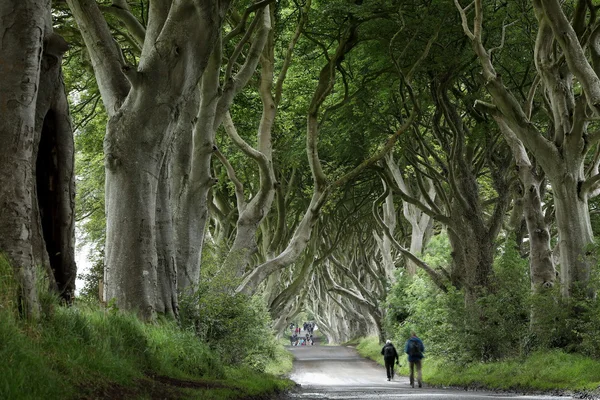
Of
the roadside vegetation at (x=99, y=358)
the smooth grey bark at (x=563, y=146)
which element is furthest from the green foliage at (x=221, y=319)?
the smooth grey bark at (x=563, y=146)

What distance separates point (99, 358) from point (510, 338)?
50.4ft

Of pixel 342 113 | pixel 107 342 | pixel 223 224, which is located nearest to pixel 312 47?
pixel 342 113

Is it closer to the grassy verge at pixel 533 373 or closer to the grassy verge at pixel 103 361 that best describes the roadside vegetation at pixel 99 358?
the grassy verge at pixel 103 361

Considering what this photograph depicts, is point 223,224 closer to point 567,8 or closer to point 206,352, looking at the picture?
point 567,8

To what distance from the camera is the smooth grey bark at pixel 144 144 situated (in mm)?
11211

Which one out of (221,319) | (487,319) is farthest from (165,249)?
(487,319)

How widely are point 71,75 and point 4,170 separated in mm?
15832

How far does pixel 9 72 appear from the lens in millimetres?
7477

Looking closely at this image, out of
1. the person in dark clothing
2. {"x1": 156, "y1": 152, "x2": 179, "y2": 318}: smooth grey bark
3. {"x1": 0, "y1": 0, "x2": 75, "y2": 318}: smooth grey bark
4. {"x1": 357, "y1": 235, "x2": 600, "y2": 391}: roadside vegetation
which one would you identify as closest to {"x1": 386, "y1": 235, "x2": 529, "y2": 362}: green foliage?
{"x1": 357, "y1": 235, "x2": 600, "y2": 391}: roadside vegetation

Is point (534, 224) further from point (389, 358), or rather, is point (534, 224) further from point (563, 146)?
point (389, 358)

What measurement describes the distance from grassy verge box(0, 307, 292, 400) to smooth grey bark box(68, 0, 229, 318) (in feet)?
2.54

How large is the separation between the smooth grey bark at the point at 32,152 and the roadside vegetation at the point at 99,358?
44 centimetres

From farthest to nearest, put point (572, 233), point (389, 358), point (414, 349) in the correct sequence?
point (389, 358), point (414, 349), point (572, 233)

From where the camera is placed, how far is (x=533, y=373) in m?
17.1
